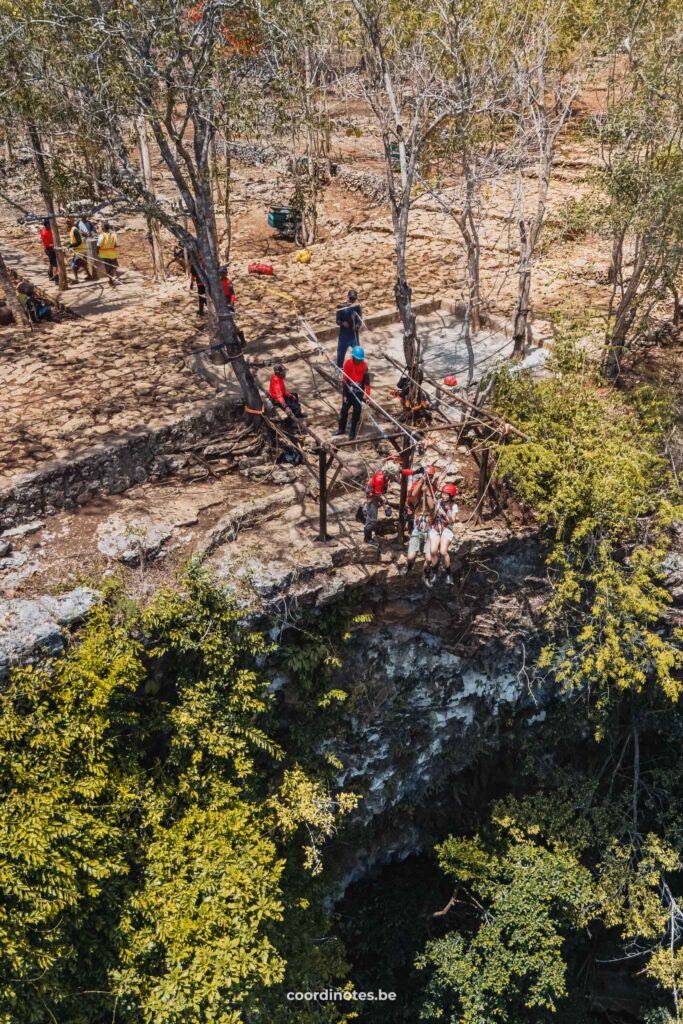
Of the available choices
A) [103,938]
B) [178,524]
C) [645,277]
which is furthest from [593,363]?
[103,938]

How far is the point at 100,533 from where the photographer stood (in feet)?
32.4

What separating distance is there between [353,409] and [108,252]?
7771 mm

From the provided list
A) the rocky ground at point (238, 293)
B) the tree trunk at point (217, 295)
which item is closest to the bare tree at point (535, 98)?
the rocky ground at point (238, 293)

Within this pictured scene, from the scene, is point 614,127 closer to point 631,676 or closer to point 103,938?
point 631,676

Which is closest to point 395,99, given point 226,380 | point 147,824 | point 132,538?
point 226,380

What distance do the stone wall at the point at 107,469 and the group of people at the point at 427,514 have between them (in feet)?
11.4

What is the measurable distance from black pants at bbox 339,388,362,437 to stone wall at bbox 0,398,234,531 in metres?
1.93

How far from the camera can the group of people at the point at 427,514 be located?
9227 millimetres

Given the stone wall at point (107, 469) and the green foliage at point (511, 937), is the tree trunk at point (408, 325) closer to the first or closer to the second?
the stone wall at point (107, 469)

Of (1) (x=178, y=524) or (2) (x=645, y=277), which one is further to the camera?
(2) (x=645, y=277)

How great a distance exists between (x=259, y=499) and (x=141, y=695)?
3.03 meters

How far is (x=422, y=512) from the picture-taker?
9391 mm

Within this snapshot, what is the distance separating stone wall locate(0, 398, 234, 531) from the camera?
10.2 metres

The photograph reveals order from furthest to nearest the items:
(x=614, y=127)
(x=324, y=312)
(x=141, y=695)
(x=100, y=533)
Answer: (x=324, y=312) < (x=614, y=127) < (x=100, y=533) < (x=141, y=695)
